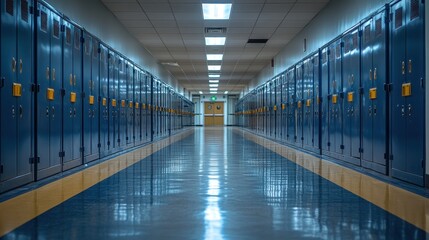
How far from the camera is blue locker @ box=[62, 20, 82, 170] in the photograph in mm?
7055

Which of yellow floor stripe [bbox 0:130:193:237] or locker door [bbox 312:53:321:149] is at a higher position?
locker door [bbox 312:53:321:149]

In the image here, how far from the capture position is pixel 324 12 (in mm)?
10945

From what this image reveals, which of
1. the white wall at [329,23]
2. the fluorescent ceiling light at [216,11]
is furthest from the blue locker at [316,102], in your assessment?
the fluorescent ceiling light at [216,11]

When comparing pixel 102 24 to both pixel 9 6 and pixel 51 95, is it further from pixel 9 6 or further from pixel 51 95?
pixel 9 6

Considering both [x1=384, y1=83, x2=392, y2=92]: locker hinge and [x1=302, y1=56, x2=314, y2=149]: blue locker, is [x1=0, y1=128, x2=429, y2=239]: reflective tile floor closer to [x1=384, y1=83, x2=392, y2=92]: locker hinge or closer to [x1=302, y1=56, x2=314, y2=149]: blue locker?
[x1=384, y1=83, x2=392, y2=92]: locker hinge

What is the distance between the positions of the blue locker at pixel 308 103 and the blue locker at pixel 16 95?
274 inches

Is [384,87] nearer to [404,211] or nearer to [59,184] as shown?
[404,211]

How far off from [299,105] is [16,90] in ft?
28.0

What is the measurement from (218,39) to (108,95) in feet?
20.2

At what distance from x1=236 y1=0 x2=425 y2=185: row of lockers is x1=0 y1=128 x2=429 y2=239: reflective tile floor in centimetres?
55

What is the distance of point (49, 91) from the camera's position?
627cm

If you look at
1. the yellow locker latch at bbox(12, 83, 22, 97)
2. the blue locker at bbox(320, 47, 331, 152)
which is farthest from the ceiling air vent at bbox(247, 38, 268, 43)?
the yellow locker latch at bbox(12, 83, 22, 97)

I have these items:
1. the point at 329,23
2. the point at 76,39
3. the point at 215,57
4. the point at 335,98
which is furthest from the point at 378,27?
the point at 215,57

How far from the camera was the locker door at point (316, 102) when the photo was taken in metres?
10.4
